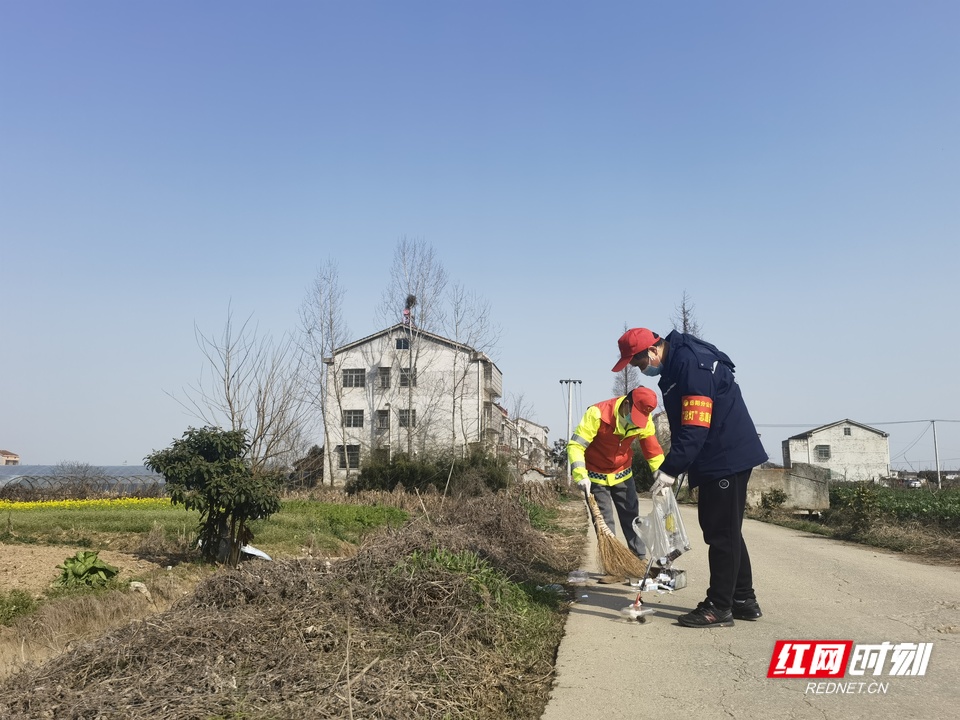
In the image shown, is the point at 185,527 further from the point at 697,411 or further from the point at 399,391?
the point at 399,391

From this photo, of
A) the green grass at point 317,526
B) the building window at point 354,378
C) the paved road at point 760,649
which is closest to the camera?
the paved road at point 760,649

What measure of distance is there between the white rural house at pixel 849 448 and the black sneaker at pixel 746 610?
224ft

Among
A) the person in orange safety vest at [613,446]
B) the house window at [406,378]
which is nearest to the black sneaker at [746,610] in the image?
the person in orange safety vest at [613,446]

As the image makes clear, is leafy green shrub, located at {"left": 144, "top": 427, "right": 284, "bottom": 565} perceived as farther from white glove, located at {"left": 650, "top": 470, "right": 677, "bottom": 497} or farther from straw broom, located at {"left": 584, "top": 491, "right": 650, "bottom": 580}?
white glove, located at {"left": 650, "top": 470, "right": 677, "bottom": 497}

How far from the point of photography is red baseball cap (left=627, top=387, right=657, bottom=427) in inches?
259

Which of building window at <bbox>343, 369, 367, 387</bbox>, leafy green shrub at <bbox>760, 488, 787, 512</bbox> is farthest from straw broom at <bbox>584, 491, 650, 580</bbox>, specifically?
building window at <bbox>343, 369, 367, 387</bbox>

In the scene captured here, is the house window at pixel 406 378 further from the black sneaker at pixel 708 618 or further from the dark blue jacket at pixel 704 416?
the black sneaker at pixel 708 618

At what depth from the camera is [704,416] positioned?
4.83 m

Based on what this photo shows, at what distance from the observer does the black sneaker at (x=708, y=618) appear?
4879 millimetres

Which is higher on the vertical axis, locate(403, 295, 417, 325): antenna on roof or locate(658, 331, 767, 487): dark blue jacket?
locate(403, 295, 417, 325): antenna on roof

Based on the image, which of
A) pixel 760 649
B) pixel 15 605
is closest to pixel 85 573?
pixel 15 605

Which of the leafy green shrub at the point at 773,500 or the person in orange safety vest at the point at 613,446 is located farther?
the leafy green shrub at the point at 773,500

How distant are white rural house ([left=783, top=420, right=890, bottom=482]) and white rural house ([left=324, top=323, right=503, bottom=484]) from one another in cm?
3480

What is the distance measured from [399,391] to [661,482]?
150 ft
